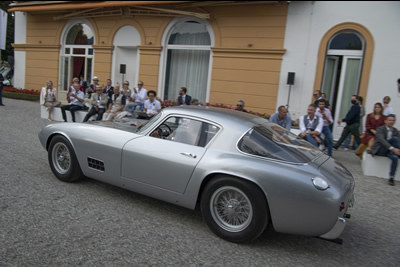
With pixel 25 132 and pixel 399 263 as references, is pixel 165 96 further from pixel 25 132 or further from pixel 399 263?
pixel 399 263

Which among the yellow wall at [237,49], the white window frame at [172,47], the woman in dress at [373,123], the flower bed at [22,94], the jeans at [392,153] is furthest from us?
the flower bed at [22,94]

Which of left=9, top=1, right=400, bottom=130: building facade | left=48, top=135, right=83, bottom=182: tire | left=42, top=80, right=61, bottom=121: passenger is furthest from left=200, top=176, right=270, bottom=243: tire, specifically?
left=42, top=80, right=61, bottom=121: passenger

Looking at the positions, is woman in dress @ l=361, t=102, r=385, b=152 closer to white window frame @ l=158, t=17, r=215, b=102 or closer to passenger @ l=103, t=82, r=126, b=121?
white window frame @ l=158, t=17, r=215, b=102

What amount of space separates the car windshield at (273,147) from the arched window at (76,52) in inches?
562

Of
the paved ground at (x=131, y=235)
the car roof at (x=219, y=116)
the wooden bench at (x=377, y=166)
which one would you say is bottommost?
the paved ground at (x=131, y=235)

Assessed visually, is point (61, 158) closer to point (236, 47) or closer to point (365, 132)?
point (365, 132)

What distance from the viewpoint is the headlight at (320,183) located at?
9.77 feet

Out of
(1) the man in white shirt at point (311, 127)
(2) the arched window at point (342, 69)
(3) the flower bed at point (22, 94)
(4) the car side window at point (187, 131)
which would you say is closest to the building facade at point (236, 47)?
(2) the arched window at point (342, 69)

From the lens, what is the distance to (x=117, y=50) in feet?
49.1

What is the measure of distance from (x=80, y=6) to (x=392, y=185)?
1448 cm

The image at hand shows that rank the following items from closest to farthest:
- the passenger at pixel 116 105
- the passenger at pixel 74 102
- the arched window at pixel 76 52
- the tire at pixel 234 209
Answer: the tire at pixel 234 209, the passenger at pixel 116 105, the passenger at pixel 74 102, the arched window at pixel 76 52

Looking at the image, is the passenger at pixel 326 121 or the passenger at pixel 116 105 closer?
the passenger at pixel 326 121

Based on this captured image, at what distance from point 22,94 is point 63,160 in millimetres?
14387

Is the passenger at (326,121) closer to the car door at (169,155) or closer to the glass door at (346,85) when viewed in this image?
the glass door at (346,85)
